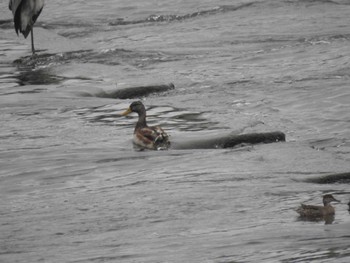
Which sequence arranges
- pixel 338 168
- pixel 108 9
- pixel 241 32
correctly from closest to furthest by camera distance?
pixel 338 168 < pixel 241 32 < pixel 108 9

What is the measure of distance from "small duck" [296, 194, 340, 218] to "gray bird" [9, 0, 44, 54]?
1047 cm

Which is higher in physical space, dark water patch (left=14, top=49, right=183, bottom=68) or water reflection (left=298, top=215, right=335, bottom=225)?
water reflection (left=298, top=215, right=335, bottom=225)

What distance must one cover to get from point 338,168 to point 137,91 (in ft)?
15.5

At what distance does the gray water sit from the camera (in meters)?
7.65

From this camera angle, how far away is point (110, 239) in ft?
25.4

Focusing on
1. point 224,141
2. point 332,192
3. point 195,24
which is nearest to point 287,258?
point 332,192

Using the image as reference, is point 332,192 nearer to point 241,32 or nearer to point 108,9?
point 241,32

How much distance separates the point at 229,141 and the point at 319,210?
9.17 feet

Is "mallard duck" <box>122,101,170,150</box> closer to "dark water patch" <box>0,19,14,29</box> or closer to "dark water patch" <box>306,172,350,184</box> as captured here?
"dark water patch" <box>306,172,350,184</box>

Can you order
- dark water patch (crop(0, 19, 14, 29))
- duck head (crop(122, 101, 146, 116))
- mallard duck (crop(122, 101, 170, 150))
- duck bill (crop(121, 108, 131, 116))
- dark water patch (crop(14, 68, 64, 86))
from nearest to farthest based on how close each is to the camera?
mallard duck (crop(122, 101, 170, 150)), duck head (crop(122, 101, 146, 116)), duck bill (crop(121, 108, 131, 116)), dark water patch (crop(14, 68, 64, 86)), dark water patch (crop(0, 19, 14, 29))

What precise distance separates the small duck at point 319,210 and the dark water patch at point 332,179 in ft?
3.19

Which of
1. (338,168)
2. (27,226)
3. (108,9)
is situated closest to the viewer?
(27,226)

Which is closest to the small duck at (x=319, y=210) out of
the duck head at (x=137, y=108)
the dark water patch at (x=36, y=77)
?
the duck head at (x=137, y=108)

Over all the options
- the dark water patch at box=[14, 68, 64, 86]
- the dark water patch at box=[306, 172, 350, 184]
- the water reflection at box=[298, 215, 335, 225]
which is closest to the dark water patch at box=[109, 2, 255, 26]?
the dark water patch at box=[14, 68, 64, 86]
